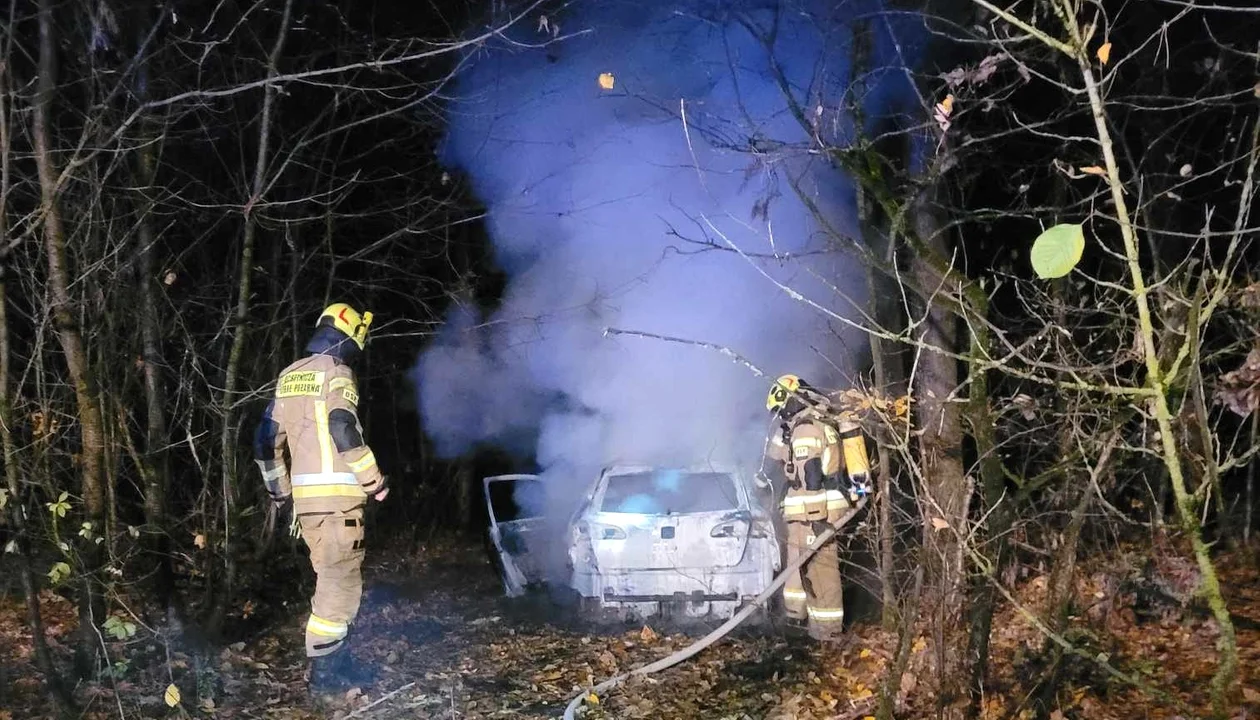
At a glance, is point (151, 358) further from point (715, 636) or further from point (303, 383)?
point (715, 636)

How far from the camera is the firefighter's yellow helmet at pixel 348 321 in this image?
5.40m

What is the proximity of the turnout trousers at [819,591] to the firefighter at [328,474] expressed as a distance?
3085 mm

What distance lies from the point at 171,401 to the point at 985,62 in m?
7.16

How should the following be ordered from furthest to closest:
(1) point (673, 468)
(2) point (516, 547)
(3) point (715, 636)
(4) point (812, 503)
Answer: (2) point (516, 547) → (1) point (673, 468) → (4) point (812, 503) → (3) point (715, 636)

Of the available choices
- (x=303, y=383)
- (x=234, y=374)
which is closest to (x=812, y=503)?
(x=303, y=383)

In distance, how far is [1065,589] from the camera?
4.38 meters

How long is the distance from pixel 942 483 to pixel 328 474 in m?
3.63

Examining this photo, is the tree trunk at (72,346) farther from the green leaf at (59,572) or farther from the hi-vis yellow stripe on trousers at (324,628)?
the hi-vis yellow stripe on trousers at (324,628)

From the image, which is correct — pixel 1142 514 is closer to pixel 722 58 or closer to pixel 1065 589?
pixel 1065 589

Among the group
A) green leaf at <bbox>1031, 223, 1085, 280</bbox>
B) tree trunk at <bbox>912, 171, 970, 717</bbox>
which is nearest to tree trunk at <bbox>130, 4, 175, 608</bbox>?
tree trunk at <bbox>912, 171, 970, 717</bbox>

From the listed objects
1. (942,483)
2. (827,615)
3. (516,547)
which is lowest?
(827,615)

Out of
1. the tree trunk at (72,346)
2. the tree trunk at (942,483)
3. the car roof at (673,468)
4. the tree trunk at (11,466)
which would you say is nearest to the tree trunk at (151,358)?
the tree trunk at (72,346)

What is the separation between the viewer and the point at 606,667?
582 cm

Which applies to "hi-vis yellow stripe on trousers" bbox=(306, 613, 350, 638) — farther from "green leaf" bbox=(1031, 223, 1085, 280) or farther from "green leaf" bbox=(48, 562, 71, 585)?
"green leaf" bbox=(1031, 223, 1085, 280)
